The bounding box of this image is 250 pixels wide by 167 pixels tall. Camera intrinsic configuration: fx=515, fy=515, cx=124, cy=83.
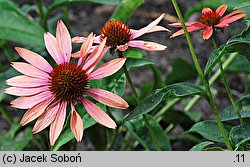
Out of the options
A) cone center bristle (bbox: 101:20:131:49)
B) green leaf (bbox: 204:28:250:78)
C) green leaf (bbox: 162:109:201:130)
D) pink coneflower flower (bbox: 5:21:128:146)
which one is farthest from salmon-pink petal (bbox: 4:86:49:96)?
green leaf (bbox: 162:109:201:130)

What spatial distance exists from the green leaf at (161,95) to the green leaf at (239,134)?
9 centimetres

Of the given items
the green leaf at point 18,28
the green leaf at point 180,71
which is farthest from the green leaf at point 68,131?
the green leaf at point 180,71

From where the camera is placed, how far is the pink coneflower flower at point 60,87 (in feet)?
2.78

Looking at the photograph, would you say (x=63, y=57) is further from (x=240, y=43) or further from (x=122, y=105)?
(x=240, y=43)

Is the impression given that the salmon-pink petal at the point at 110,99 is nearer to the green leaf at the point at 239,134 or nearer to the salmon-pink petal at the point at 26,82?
the salmon-pink petal at the point at 26,82

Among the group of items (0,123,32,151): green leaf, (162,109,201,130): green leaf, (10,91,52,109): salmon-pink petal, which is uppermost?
(10,91,52,109): salmon-pink petal

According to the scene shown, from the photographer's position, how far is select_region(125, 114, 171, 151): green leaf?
1116mm

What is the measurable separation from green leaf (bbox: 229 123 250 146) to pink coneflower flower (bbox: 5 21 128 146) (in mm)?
200

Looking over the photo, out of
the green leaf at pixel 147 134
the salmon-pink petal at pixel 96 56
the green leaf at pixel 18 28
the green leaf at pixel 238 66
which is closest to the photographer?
the salmon-pink petal at pixel 96 56

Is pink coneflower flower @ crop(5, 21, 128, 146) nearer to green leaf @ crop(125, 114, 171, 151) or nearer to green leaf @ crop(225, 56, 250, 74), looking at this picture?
green leaf @ crop(125, 114, 171, 151)

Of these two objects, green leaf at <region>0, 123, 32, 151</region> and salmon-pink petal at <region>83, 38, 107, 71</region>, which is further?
green leaf at <region>0, 123, 32, 151</region>

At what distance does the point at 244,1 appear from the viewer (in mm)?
872

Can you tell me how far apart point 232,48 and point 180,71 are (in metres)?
0.65
